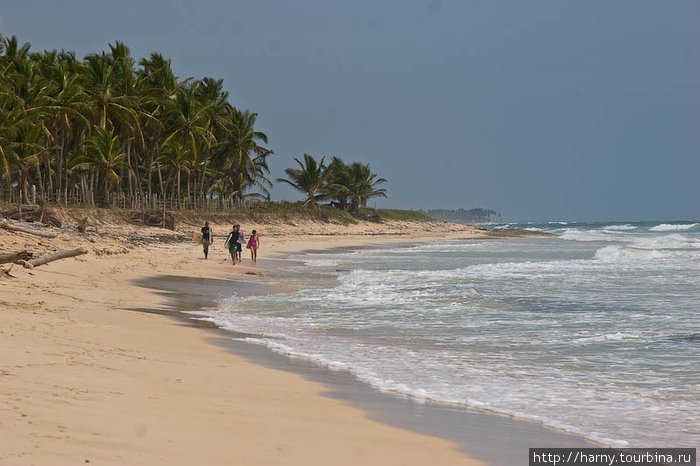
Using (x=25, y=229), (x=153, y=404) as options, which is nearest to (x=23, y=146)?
(x=25, y=229)

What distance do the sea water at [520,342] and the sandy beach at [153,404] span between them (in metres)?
1.25

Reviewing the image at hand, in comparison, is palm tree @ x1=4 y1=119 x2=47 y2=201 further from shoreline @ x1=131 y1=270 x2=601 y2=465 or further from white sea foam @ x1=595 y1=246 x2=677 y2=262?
shoreline @ x1=131 y1=270 x2=601 y2=465

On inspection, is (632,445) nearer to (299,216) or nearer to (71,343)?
(71,343)

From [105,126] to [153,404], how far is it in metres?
44.8

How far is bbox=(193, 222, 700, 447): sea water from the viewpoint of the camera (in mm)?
6828

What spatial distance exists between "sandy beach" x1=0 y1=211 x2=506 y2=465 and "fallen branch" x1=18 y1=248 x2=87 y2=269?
3381 millimetres

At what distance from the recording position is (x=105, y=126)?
47781 millimetres

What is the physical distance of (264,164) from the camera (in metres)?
74.7

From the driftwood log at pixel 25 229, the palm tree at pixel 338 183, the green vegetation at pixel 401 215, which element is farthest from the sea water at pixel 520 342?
the green vegetation at pixel 401 215

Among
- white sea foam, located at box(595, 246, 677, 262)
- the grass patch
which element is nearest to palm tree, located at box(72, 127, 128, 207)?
white sea foam, located at box(595, 246, 677, 262)

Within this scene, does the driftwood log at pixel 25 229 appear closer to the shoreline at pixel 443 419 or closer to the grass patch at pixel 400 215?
the shoreline at pixel 443 419

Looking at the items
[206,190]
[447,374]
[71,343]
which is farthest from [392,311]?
[206,190]

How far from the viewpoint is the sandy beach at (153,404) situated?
452 centimetres

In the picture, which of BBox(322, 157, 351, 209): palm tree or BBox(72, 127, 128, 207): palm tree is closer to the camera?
BBox(72, 127, 128, 207): palm tree
